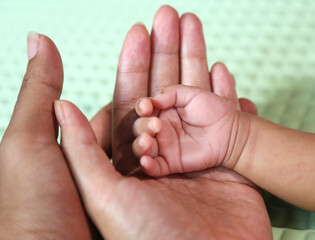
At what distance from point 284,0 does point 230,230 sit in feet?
2.25

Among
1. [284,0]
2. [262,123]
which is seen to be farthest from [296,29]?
[262,123]

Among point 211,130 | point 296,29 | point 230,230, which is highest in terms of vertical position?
point 296,29

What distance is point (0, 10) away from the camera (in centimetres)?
106

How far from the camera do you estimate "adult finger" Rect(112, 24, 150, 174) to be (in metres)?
0.63

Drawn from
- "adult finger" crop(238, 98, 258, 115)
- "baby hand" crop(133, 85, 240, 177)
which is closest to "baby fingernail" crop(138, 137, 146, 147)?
"baby hand" crop(133, 85, 240, 177)

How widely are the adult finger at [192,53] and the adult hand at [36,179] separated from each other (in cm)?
29

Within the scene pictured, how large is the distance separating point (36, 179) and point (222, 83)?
40cm

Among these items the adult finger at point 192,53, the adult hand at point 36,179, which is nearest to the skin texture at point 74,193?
the adult hand at point 36,179

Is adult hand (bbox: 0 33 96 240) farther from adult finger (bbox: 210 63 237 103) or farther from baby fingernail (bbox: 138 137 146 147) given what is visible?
adult finger (bbox: 210 63 237 103)

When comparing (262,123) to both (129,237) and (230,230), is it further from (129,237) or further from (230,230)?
(129,237)

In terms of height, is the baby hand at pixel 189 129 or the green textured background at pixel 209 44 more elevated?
the green textured background at pixel 209 44

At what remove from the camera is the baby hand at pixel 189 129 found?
564 millimetres

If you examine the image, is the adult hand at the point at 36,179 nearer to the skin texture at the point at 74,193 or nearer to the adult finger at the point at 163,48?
the skin texture at the point at 74,193

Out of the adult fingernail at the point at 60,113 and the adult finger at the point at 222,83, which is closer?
the adult fingernail at the point at 60,113
